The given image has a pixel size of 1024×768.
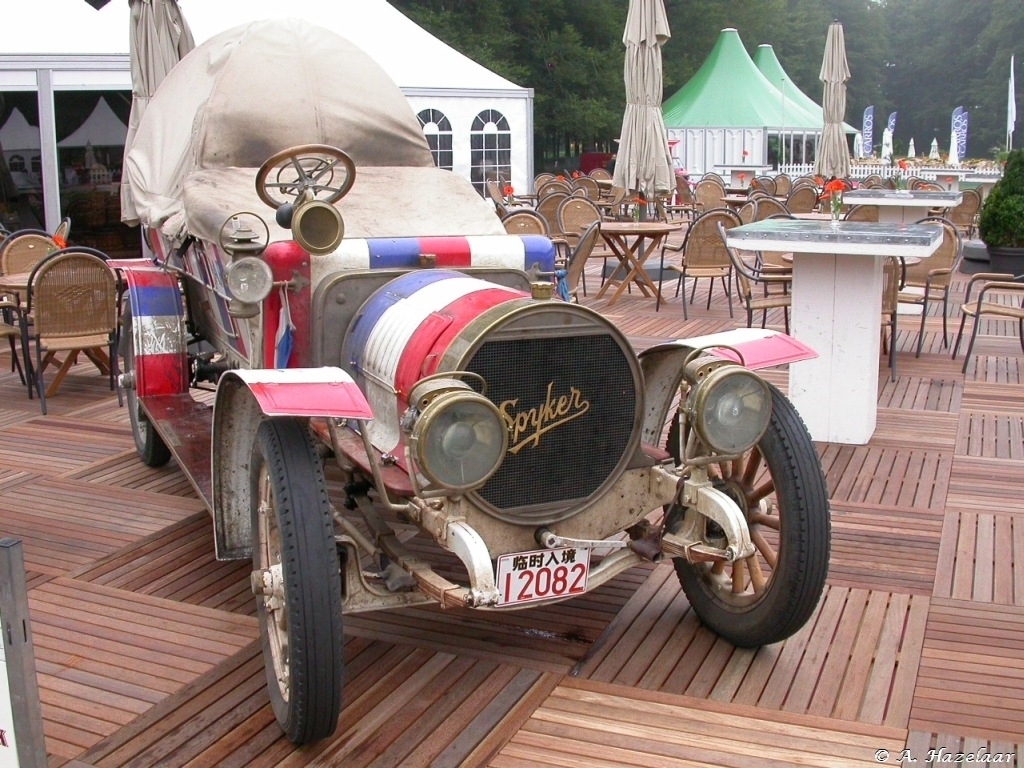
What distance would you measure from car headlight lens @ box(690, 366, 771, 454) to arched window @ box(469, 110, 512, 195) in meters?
11.1

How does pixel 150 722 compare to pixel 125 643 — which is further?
pixel 125 643

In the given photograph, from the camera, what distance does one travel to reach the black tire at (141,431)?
194 inches

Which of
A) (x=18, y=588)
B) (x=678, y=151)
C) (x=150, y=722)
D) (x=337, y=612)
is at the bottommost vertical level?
(x=150, y=722)

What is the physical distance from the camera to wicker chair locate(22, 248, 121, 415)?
6.10m

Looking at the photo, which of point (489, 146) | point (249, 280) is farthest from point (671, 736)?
point (489, 146)

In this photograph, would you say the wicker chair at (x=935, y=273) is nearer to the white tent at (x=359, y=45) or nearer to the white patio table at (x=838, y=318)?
the white patio table at (x=838, y=318)

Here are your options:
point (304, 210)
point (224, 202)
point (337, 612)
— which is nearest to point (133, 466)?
point (224, 202)

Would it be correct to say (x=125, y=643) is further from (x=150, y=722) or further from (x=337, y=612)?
(x=337, y=612)

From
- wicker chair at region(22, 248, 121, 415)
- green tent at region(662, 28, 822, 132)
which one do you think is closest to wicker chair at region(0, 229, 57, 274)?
wicker chair at region(22, 248, 121, 415)

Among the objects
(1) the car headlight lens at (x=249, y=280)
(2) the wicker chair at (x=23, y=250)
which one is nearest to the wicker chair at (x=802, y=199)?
(2) the wicker chair at (x=23, y=250)

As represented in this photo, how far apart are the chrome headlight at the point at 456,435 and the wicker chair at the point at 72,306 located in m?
4.33

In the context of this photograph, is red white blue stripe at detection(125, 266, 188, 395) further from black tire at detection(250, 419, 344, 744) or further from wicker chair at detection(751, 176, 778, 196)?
wicker chair at detection(751, 176, 778, 196)

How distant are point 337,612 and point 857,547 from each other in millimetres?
2222

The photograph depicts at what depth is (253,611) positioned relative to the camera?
3510 mm
